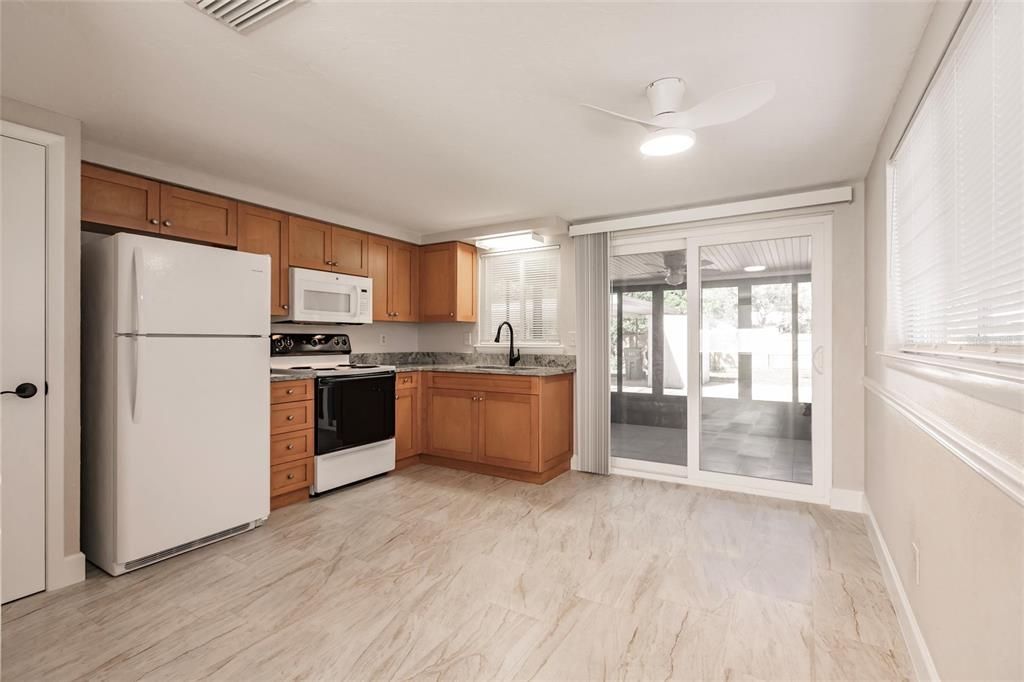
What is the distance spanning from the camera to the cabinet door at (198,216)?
3.12 meters

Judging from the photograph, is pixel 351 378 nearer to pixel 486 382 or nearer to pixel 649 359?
pixel 486 382

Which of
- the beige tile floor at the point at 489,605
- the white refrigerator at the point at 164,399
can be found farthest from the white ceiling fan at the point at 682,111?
the white refrigerator at the point at 164,399

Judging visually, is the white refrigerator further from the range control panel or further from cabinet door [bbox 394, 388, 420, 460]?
cabinet door [bbox 394, 388, 420, 460]

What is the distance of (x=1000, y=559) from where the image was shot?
3.56ft

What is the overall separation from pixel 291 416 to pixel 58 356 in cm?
140

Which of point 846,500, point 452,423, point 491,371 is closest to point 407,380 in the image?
point 452,423

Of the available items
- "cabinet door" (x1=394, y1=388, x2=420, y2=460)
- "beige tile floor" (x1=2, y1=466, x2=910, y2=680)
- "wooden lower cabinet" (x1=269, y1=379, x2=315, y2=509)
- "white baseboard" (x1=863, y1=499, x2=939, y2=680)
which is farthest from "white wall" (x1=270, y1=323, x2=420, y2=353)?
"white baseboard" (x1=863, y1=499, x2=939, y2=680)

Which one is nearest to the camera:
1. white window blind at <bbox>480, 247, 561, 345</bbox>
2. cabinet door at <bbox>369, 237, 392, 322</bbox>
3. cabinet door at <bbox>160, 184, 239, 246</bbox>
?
cabinet door at <bbox>160, 184, 239, 246</bbox>

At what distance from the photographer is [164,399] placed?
2.62 m

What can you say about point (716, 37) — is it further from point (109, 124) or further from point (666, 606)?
point (109, 124)

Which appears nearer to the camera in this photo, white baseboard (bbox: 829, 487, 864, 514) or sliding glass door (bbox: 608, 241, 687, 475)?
white baseboard (bbox: 829, 487, 864, 514)

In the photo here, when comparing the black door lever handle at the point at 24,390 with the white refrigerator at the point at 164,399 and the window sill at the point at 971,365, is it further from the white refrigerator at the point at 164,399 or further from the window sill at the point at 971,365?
the window sill at the point at 971,365

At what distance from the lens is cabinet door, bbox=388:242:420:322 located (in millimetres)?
4867

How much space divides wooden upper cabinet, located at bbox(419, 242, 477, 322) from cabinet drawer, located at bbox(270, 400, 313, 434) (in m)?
1.76
